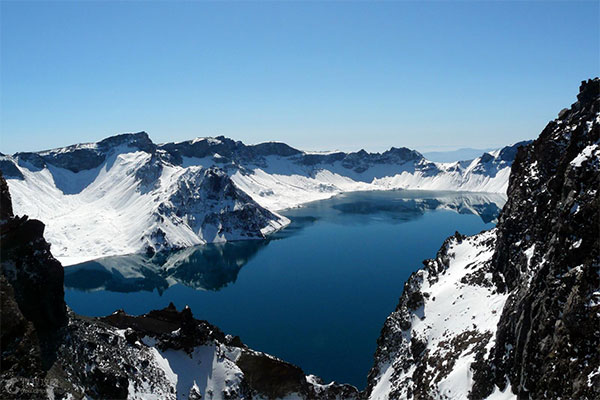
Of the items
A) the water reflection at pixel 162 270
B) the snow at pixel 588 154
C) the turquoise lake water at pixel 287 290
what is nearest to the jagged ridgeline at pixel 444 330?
the snow at pixel 588 154

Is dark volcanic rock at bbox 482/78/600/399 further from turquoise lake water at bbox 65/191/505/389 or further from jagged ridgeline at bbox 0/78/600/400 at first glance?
turquoise lake water at bbox 65/191/505/389

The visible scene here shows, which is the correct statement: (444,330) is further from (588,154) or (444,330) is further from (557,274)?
(588,154)

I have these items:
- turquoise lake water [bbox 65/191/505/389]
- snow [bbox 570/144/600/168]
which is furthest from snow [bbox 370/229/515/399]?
snow [bbox 570/144/600/168]

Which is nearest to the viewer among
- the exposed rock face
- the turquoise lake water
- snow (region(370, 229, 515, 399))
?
the exposed rock face

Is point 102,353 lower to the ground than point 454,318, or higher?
lower

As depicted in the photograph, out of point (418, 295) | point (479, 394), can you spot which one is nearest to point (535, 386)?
point (479, 394)

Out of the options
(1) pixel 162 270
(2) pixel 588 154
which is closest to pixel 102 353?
(2) pixel 588 154

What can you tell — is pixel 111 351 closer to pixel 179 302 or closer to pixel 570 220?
pixel 570 220
